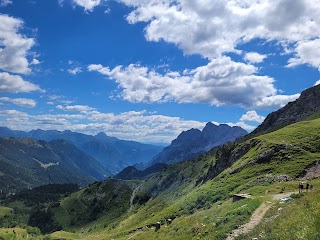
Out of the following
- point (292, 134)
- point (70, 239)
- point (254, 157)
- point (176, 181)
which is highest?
point (292, 134)

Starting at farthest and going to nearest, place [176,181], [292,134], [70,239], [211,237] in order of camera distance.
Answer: [176,181]
[70,239]
[292,134]
[211,237]

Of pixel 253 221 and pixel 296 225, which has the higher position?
pixel 296 225

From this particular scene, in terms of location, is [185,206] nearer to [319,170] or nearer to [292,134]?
[319,170]

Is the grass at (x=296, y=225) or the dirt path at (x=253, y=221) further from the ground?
the grass at (x=296, y=225)

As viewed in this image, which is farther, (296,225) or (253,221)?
(253,221)

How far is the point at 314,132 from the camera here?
108688 mm

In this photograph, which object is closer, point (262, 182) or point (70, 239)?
point (262, 182)

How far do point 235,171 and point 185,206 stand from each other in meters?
21.1

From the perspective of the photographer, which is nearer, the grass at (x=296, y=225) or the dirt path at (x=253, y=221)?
the grass at (x=296, y=225)

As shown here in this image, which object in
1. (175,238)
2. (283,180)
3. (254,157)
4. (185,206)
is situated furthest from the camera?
(254,157)

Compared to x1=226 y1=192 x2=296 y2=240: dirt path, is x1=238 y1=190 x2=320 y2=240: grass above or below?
above

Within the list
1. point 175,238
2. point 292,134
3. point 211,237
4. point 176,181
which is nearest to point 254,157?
point 292,134

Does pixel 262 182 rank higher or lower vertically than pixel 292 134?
lower

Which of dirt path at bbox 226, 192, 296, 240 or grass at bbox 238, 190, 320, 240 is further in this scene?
dirt path at bbox 226, 192, 296, 240
